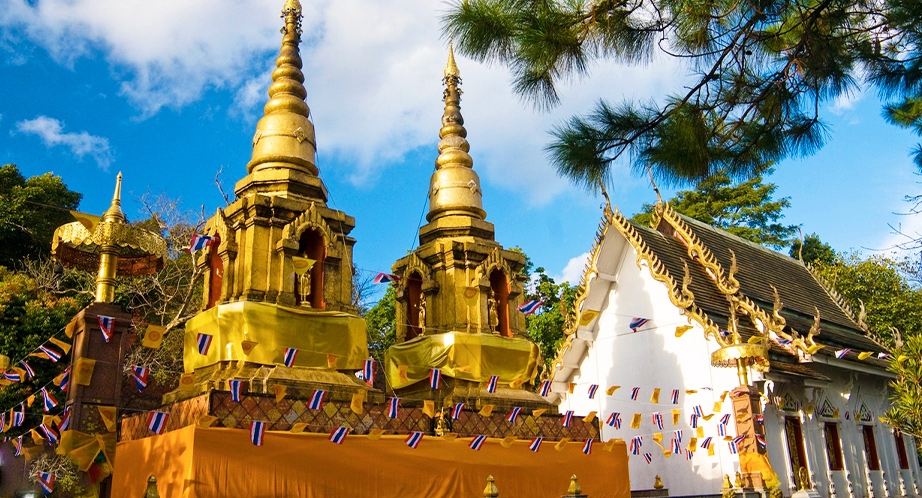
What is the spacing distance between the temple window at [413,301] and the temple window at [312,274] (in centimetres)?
375

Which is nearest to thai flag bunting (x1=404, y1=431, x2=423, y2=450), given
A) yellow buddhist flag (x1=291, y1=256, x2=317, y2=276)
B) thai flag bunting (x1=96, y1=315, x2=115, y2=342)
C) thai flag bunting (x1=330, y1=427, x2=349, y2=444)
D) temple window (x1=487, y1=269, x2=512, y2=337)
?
thai flag bunting (x1=330, y1=427, x2=349, y2=444)

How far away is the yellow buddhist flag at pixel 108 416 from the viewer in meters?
10.2

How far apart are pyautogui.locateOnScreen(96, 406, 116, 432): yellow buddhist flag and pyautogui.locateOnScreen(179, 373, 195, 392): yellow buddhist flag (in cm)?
174

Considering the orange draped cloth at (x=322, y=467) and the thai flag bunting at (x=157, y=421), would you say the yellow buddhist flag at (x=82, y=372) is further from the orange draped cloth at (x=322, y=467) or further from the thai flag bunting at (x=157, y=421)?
the orange draped cloth at (x=322, y=467)

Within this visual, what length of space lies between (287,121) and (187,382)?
18.9ft

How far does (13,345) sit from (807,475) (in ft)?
59.0

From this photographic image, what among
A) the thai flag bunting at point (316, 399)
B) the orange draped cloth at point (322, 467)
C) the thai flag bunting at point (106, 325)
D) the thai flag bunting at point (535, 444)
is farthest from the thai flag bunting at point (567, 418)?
the thai flag bunting at point (106, 325)

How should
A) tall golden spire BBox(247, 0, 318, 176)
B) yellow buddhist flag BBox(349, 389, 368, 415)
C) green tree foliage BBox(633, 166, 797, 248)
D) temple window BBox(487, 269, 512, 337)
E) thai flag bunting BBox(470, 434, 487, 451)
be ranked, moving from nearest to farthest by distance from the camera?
yellow buddhist flag BBox(349, 389, 368, 415) → thai flag bunting BBox(470, 434, 487, 451) → tall golden spire BBox(247, 0, 318, 176) → temple window BBox(487, 269, 512, 337) → green tree foliage BBox(633, 166, 797, 248)

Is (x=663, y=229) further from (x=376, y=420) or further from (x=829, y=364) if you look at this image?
(x=376, y=420)

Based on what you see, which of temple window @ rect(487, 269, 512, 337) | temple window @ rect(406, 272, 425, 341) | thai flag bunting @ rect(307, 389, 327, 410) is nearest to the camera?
thai flag bunting @ rect(307, 389, 327, 410)

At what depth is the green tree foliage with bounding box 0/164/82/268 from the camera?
2480 cm

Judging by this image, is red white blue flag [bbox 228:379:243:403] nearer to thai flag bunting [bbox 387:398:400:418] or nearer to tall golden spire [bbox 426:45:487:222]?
thai flag bunting [bbox 387:398:400:418]

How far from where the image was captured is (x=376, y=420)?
12289mm

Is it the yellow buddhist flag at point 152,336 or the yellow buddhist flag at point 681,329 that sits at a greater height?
the yellow buddhist flag at point 681,329
